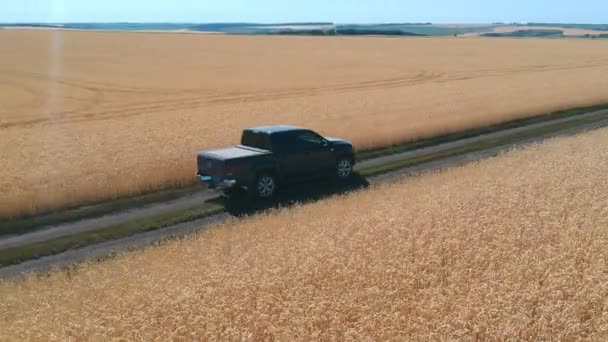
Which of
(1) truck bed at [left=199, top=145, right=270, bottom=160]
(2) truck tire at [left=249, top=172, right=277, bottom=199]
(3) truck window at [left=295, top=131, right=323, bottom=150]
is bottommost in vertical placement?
(2) truck tire at [left=249, top=172, right=277, bottom=199]

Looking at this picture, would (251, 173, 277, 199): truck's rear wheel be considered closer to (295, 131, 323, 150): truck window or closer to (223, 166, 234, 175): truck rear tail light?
(223, 166, 234, 175): truck rear tail light

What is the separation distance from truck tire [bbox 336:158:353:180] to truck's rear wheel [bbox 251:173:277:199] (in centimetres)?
249

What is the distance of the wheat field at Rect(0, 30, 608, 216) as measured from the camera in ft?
62.8

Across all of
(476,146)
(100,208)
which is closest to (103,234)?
(100,208)

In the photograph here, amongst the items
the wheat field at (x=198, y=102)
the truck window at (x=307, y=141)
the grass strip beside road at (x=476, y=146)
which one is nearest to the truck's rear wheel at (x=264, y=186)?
the truck window at (x=307, y=141)

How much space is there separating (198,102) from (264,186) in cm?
2267

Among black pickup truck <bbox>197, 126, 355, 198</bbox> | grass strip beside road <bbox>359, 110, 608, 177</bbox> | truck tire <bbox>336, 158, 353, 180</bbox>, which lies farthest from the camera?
grass strip beside road <bbox>359, 110, 608, 177</bbox>

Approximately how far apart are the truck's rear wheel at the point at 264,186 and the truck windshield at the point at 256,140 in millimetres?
878

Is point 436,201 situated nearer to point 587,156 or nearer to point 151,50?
point 587,156

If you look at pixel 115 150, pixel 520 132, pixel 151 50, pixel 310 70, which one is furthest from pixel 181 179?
pixel 151 50

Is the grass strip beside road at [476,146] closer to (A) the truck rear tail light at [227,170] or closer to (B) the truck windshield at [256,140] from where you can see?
(B) the truck windshield at [256,140]

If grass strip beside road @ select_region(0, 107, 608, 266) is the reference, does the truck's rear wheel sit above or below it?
above

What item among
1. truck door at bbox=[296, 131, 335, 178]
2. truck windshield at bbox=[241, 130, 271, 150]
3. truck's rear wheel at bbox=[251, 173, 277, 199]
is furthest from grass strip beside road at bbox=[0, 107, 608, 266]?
truck windshield at bbox=[241, 130, 271, 150]

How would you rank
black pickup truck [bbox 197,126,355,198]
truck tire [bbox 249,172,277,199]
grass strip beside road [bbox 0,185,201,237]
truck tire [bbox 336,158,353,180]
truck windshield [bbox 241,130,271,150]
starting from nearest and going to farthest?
grass strip beside road [bbox 0,185,201,237], black pickup truck [bbox 197,126,355,198], truck tire [bbox 249,172,277,199], truck windshield [bbox 241,130,271,150], truck tire [bbox 336,158,353,180]
